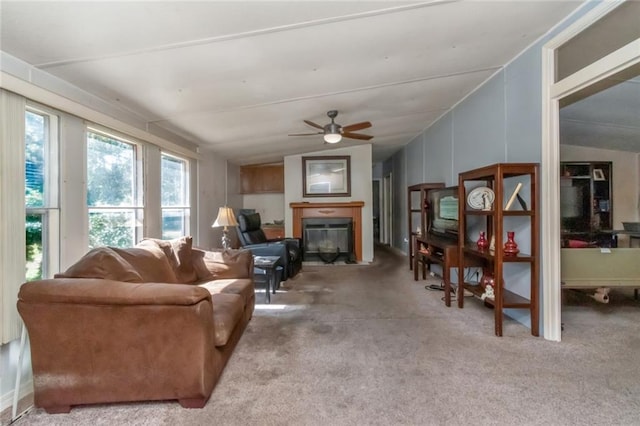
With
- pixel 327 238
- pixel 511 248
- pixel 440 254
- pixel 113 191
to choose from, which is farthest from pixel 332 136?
pixel 327 238

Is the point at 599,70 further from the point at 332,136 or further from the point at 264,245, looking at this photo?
the point at 264,245

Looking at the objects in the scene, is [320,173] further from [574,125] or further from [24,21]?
[24,21]

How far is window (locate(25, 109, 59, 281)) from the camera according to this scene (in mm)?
1846

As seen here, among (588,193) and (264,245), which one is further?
(588,193)

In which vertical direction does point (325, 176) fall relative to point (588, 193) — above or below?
above

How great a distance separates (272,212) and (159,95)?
437 cm

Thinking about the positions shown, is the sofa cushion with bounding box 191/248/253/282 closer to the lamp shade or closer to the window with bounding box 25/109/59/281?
the lamp shade

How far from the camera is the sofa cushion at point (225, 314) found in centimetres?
174

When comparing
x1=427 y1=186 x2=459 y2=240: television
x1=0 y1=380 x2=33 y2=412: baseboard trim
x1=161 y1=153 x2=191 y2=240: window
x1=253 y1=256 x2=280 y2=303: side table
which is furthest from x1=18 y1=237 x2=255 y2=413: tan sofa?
x1=427 y1=186 x2=459 y2=240: television

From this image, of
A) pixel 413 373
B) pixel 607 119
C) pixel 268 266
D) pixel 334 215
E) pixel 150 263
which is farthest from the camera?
pixel 334 215

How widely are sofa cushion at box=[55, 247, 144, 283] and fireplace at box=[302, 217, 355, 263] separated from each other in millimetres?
4074

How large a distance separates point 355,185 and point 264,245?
101 inches

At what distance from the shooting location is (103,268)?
1.70 m

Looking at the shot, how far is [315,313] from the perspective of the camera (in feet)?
9.61
